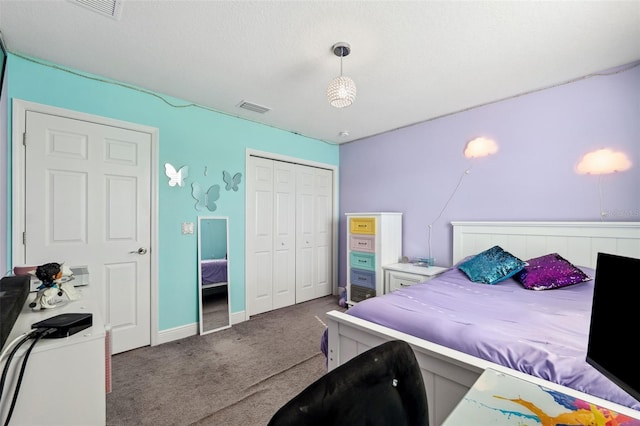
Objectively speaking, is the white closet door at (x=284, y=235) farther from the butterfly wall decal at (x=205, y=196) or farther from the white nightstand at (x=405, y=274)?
the white nightstand at (x=405, y=274)

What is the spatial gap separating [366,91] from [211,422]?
113 inches

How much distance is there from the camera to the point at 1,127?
75.1 inches

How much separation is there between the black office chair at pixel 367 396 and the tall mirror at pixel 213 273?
2761 millimetres

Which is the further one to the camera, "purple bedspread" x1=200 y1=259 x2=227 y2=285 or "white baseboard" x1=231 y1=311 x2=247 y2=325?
"white baseboard" x1=231 y1=311 x2=247 y2=325

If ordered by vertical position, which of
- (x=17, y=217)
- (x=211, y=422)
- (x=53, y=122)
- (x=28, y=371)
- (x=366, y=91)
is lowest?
(x=211, y=422)

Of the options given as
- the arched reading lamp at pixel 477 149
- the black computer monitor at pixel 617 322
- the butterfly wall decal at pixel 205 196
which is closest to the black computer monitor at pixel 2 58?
the butterfly wall decal at pixel 205 196

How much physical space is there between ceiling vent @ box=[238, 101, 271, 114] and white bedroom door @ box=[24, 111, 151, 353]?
0.99m

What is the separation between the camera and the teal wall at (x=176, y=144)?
7.29 feet

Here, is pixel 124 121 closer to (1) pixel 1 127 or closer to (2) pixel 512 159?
(1) pixel 1 127

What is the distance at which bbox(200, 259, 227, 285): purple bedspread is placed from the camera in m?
3.06

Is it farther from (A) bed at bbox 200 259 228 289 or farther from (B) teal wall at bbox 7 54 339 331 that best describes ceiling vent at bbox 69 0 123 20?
(A) bed at bbox 200 259 228 289

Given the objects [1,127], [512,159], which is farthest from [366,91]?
[1,127]

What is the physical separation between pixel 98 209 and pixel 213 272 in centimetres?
124

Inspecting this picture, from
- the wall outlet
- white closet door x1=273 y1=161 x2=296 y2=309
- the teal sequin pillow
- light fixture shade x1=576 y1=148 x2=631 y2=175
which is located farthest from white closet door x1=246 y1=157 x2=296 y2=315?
light fixture shade x1=576 y1=148 x2=631 y2=175
